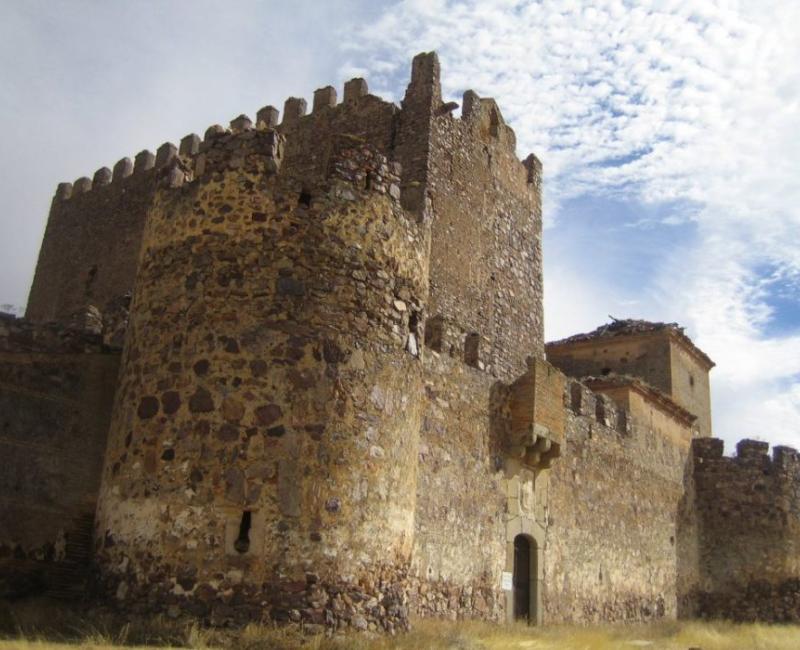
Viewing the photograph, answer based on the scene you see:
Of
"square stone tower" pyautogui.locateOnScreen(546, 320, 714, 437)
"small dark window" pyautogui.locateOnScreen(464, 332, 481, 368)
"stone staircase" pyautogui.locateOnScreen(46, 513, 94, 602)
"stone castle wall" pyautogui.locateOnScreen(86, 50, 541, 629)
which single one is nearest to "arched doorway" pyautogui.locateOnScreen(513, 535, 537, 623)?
"small dark window" pyautogui.locateOnScreen(464, 332, 481, 368)

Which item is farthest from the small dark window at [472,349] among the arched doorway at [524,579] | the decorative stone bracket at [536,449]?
the arched doorway at [524,579]

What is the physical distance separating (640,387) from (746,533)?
176 inches

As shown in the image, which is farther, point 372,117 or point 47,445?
point 372,117

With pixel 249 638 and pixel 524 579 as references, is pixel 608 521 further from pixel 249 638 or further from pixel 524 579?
pixel 249 638

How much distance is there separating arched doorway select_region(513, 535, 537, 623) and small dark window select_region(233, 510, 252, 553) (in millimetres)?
7048

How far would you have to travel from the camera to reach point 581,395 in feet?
53.8

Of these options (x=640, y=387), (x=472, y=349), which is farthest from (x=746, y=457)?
(x=472, y=349)

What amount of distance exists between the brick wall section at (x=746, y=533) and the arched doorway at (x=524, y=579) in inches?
303

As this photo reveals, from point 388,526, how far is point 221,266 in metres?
2.77

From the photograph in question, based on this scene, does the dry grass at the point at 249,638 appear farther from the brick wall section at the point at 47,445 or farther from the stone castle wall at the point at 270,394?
the brick wall section at the point at 47,445

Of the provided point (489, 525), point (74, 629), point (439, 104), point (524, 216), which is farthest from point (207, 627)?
point (524, 216)

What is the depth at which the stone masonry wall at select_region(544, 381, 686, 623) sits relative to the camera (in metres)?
14.9

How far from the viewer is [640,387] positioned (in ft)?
66.0

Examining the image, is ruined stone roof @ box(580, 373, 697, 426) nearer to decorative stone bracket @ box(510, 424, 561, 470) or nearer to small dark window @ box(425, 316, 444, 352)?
decorative stone bracket @ box(510, 424, 561, 470)
